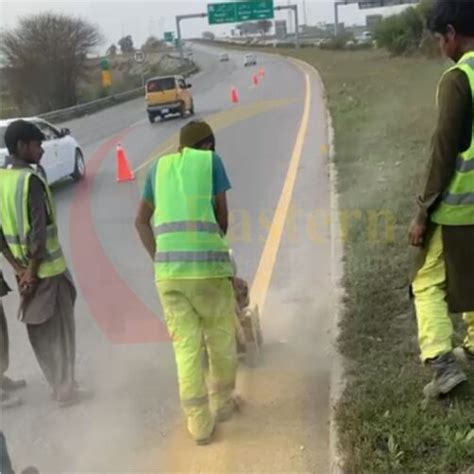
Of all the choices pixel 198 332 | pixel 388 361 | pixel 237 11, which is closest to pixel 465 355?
pixel 388 361

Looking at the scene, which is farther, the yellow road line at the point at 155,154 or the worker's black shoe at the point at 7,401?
the yellow road line at the point at 155,154

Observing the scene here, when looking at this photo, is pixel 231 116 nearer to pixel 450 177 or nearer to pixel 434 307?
pixel 434 307

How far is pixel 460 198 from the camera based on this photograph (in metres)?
3.89

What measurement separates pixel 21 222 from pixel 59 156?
34.9 feet

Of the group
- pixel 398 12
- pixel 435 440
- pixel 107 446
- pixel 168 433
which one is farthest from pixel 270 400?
pixel 398 12

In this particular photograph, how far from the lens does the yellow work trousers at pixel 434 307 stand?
159 inches

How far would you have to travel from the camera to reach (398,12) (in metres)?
61.1

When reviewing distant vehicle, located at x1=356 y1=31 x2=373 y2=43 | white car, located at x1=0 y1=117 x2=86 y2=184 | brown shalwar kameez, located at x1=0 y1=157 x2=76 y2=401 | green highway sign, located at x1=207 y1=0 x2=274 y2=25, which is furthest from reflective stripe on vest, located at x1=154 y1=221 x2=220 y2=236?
distant vehicle, located at x1=356 y1=31 x2=373 y2=43

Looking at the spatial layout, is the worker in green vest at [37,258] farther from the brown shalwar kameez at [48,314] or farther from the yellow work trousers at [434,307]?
the yellow work trousers at [434,307]

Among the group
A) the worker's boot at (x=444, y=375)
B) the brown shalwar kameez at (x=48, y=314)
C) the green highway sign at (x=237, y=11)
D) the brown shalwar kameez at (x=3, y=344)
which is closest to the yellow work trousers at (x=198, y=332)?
the brown shalwar kameez at (x=48, y=314)

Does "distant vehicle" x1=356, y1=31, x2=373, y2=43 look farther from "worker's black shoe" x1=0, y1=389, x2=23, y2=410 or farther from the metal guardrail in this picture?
"worker's black shoe" x1=0, y1=389, x2=23, y2=410

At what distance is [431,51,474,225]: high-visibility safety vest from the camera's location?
3820 mm

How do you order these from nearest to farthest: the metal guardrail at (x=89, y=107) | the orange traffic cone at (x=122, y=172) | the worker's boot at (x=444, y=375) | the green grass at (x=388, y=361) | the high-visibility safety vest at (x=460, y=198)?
the green grass at (x=388, y=361) < the high-visibility safety vest at (x=460, y=198) < the worker's boot at (x=444, y=375) < the orange traffic cone at (x=122, y=172) < the metal guardrail at (x=89, y=107)

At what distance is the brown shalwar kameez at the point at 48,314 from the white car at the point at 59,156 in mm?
9518
